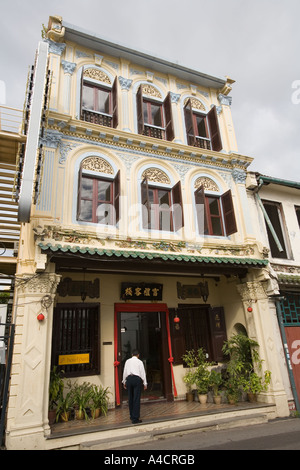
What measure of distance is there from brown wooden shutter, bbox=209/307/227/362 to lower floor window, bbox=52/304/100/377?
4.00 meters

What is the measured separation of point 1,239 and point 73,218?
8.32 ft

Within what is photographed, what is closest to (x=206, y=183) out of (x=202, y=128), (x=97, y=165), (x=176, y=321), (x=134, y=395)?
(x=202, y=128)

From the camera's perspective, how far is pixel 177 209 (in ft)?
31.6

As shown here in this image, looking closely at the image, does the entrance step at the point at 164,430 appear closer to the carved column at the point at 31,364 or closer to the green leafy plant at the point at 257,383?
the green leafy plant at the point at 257,383

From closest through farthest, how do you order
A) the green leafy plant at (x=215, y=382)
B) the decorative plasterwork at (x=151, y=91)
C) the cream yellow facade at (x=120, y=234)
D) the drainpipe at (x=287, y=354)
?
the cream yellow facade at (x=120, y=234) → the green leafy plant at (x=215, y=382) → the drainpipe at (x=287, y=354) → the decorative plasterwork at (x=151, y=91)

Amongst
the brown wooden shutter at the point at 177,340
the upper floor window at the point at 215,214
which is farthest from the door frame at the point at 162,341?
the upper floor window at the point at 215,214

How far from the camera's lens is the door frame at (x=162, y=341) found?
28.9ft

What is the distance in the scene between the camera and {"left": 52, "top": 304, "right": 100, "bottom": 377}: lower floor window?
8.27 metres

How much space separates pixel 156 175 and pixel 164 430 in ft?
23.7

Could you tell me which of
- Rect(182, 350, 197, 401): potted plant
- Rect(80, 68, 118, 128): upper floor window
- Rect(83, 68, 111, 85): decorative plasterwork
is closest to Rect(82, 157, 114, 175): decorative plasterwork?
Rect(80, 68, 118, 128): upper floor window

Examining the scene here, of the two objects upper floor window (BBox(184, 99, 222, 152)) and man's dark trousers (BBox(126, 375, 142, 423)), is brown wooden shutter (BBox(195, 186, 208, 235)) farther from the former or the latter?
man's dark trousers (BBox(126, 375, 142, 423))

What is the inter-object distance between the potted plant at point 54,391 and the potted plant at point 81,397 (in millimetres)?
407

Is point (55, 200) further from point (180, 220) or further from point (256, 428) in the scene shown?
point (256, 428)

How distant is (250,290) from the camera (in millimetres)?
9445
